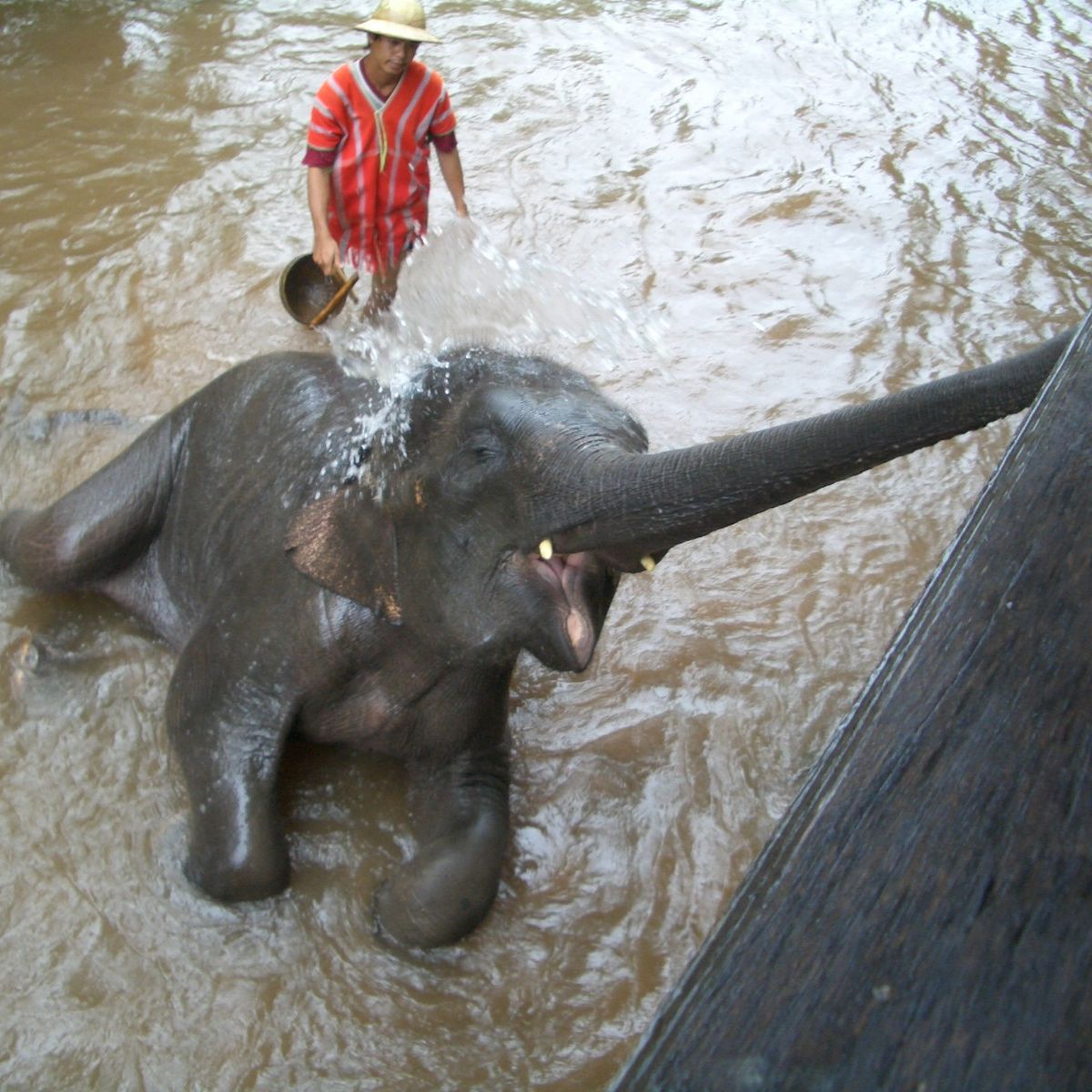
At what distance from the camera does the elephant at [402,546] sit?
204 cm

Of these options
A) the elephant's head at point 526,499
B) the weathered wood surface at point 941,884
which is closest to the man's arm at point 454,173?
the elephant's head at point 526,499

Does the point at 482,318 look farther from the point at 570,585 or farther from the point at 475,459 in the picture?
the point at 570,585

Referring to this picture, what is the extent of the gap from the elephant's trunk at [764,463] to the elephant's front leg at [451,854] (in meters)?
1.15

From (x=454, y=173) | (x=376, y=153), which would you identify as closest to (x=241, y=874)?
(x=376, y=153)

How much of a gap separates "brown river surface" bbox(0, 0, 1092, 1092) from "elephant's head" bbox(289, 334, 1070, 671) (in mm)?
408

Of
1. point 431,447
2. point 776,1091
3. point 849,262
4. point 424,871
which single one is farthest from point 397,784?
point 849,262

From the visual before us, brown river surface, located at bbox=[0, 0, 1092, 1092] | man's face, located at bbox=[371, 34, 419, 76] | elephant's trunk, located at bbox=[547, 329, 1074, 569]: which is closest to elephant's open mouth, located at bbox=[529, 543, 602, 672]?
elephant's trunk, located at bbox=[547, 329, 1074, 569]

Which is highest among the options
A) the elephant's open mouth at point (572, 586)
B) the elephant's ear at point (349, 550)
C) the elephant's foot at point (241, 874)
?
the elephant's open mouth at point (572, 586)

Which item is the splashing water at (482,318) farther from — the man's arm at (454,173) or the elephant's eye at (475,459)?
the elephant's eye at (475,459)

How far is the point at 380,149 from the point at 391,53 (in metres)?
0.39

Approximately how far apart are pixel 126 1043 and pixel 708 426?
3.14 metres

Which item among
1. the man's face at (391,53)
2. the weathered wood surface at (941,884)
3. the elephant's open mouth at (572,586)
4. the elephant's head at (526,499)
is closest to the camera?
the weathered wood surface at (941,884)

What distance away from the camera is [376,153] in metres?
4.79

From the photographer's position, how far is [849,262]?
6.02 meters
